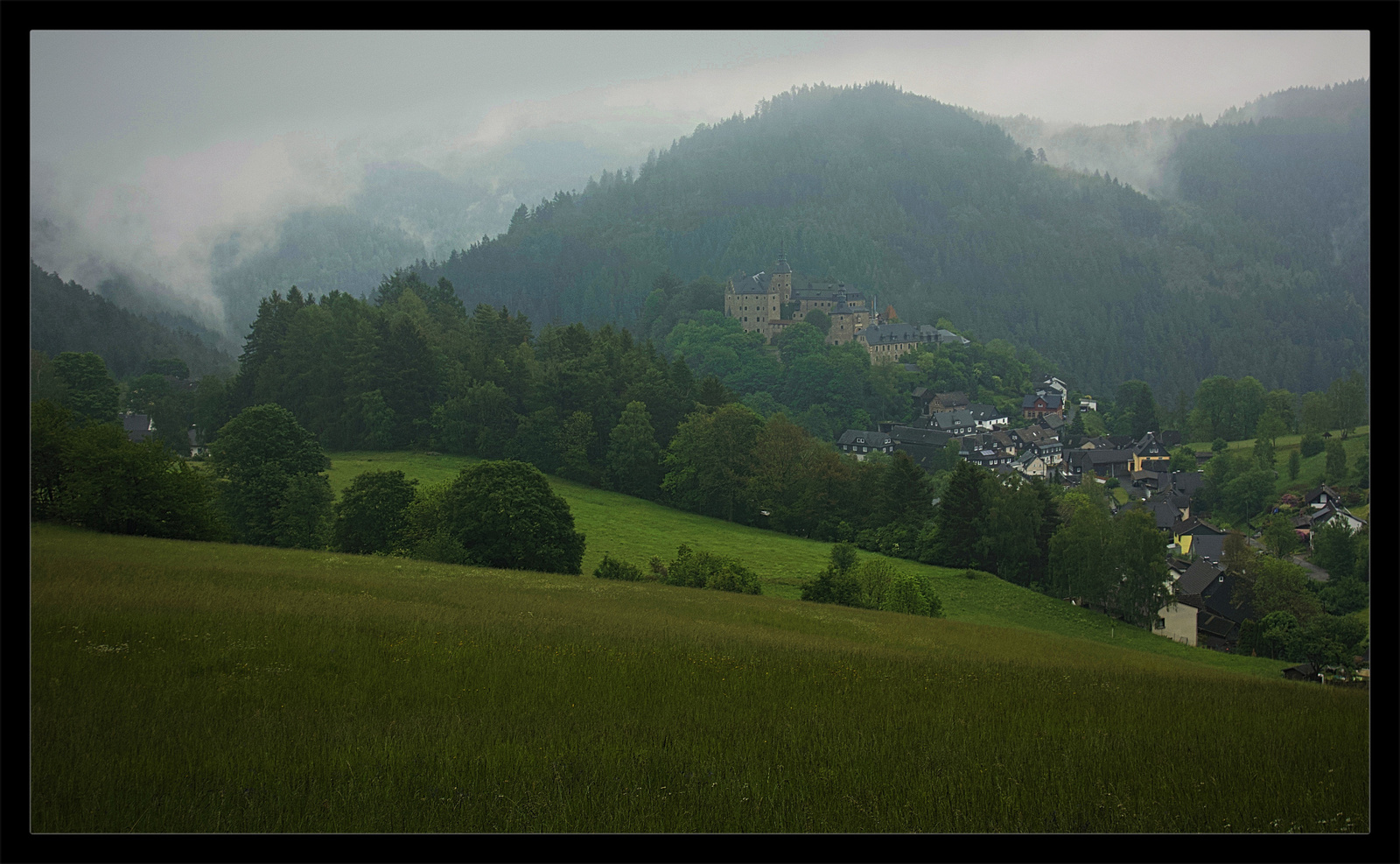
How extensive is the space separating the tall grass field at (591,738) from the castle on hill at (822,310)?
329ft

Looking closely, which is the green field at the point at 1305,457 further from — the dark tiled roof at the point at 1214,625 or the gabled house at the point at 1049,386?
the gabled house at the point at 1049,386

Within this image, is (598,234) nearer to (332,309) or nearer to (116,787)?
(332,309)

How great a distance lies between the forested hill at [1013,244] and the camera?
862 cm

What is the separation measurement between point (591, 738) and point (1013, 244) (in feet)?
515

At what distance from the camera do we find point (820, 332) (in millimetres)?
104875

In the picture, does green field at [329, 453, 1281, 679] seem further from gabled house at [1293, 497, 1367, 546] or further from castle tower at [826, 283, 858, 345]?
castle tower at [826, 283, 858, 345]

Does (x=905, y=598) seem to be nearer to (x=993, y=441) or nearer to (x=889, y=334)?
(x=993, y=441)

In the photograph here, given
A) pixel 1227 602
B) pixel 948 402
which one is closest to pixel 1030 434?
pixel 948 402
